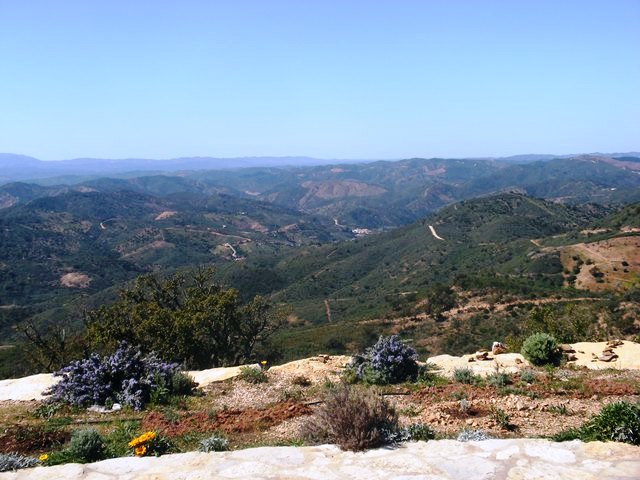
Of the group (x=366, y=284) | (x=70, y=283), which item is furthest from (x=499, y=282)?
(x=70, y=283)

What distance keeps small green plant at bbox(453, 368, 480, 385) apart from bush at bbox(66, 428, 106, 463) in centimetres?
731

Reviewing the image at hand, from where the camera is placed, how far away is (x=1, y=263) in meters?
156

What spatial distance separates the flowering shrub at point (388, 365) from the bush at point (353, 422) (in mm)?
4517

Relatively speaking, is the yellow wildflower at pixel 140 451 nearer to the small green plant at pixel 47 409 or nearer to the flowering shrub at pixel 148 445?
the flowering shrub at pixel 148 445

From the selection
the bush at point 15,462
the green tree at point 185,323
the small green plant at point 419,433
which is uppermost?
the small green plant at point 419,433

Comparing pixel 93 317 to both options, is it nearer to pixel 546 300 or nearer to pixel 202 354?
pixel 202 354

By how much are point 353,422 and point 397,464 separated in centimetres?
85

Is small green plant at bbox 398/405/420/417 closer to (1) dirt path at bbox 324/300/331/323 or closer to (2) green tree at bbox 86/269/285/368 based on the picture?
(2) green tree at bbox 86/269/285/368

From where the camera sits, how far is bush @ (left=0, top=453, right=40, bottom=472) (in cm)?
609

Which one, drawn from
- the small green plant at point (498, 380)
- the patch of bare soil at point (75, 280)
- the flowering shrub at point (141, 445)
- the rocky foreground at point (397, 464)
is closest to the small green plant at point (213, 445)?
the rocky foreground at point (397, 464)

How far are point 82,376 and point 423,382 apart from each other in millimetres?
7328

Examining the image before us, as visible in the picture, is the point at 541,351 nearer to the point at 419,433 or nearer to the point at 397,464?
the point at 419,433

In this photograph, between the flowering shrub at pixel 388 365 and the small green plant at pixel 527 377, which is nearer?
the small green plant at pixel 527 377

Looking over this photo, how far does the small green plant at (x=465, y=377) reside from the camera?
10634mm
